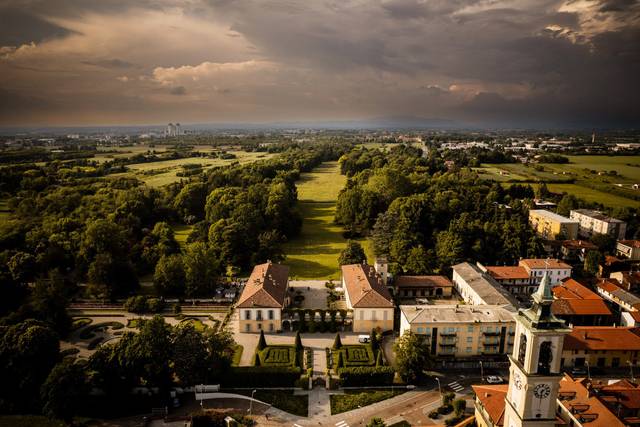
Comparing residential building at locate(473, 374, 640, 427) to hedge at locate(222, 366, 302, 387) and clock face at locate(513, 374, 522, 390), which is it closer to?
clock face at locate(513, 374, 522, 390)

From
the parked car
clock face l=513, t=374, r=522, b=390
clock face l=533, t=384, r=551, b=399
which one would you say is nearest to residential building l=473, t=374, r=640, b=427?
clock face l=513, t=374, r=522, b=390

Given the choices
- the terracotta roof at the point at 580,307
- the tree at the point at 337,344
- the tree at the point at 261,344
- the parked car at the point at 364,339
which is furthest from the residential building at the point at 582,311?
the tree at the point at 261,344

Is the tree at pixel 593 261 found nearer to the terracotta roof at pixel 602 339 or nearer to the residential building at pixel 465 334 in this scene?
the terracotta roof at pixel 602 339

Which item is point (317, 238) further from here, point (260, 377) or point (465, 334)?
point (260, 377)

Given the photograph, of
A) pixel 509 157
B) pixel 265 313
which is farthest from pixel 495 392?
pixel 509 157

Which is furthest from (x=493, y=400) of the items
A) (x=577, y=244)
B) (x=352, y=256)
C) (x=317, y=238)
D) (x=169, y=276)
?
(x=317, y=238)

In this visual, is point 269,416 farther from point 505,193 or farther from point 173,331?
point 505,193
